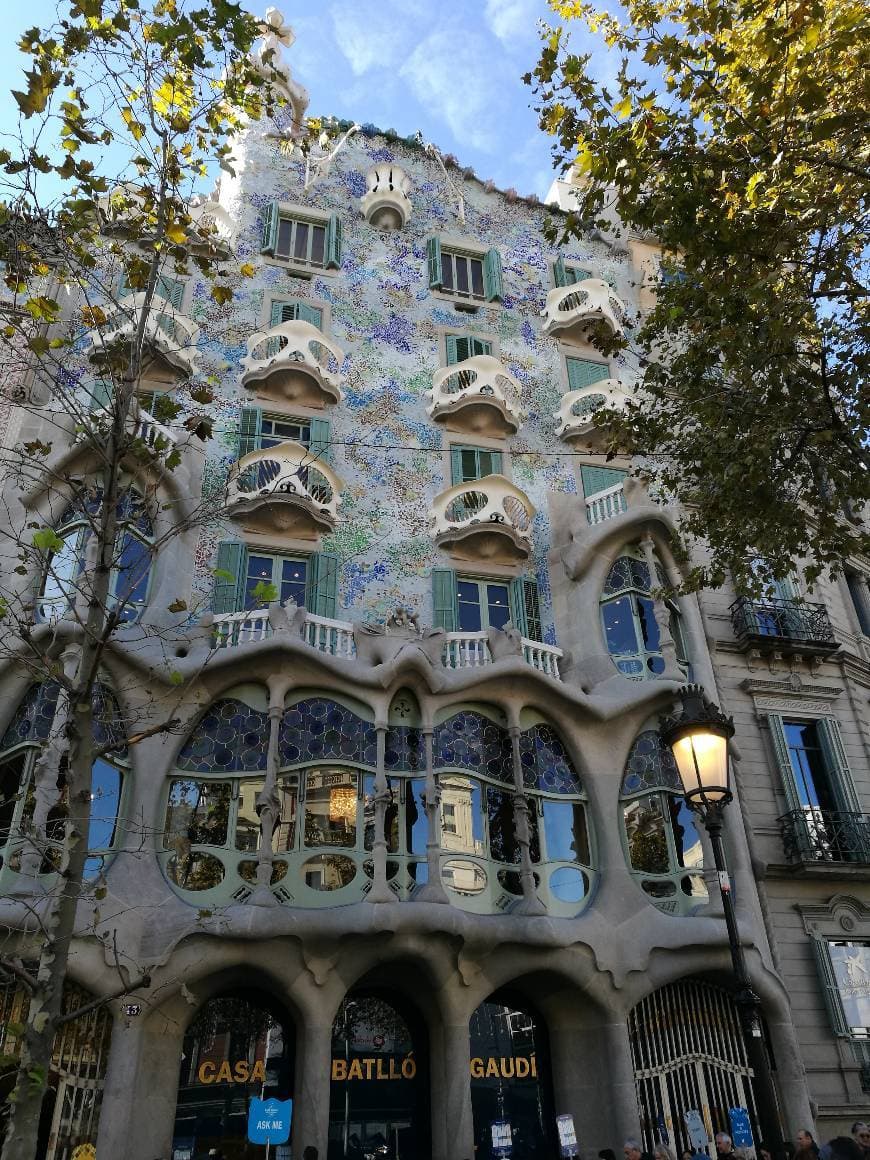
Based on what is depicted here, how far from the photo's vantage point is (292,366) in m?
18.9

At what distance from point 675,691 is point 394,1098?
7851 millimetres

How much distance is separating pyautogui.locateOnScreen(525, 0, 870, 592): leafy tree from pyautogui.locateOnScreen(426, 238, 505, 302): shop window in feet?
34.2

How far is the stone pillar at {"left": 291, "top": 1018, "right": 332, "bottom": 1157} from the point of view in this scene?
12742 mm

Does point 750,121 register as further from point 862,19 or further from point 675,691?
point 675,691

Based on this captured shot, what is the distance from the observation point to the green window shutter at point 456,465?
778 inches

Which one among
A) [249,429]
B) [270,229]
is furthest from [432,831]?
[270,229]

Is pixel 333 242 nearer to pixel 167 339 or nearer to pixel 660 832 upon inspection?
pixel 167 339

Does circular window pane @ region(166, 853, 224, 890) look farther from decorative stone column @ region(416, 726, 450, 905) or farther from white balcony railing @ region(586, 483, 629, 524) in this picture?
white balcony railing @ region(586, 483, 629, 524)

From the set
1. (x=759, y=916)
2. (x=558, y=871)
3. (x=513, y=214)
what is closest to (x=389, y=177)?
(x=513, y=214)

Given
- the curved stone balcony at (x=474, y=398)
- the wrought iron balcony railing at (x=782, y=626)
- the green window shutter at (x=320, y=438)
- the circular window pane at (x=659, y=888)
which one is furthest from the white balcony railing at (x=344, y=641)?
the curved stone balcony at (x=474, y=398)

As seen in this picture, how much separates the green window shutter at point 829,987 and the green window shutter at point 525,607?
7173 millimetres

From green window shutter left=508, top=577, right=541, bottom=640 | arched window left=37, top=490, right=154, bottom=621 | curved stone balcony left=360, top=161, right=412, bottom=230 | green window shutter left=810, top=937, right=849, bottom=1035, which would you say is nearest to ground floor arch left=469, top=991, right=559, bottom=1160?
green window shutter left=810, top=937, right=849, bottom=1035

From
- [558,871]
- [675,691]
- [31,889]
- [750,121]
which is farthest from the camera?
[675,691]

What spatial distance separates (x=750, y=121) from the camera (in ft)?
35.5
